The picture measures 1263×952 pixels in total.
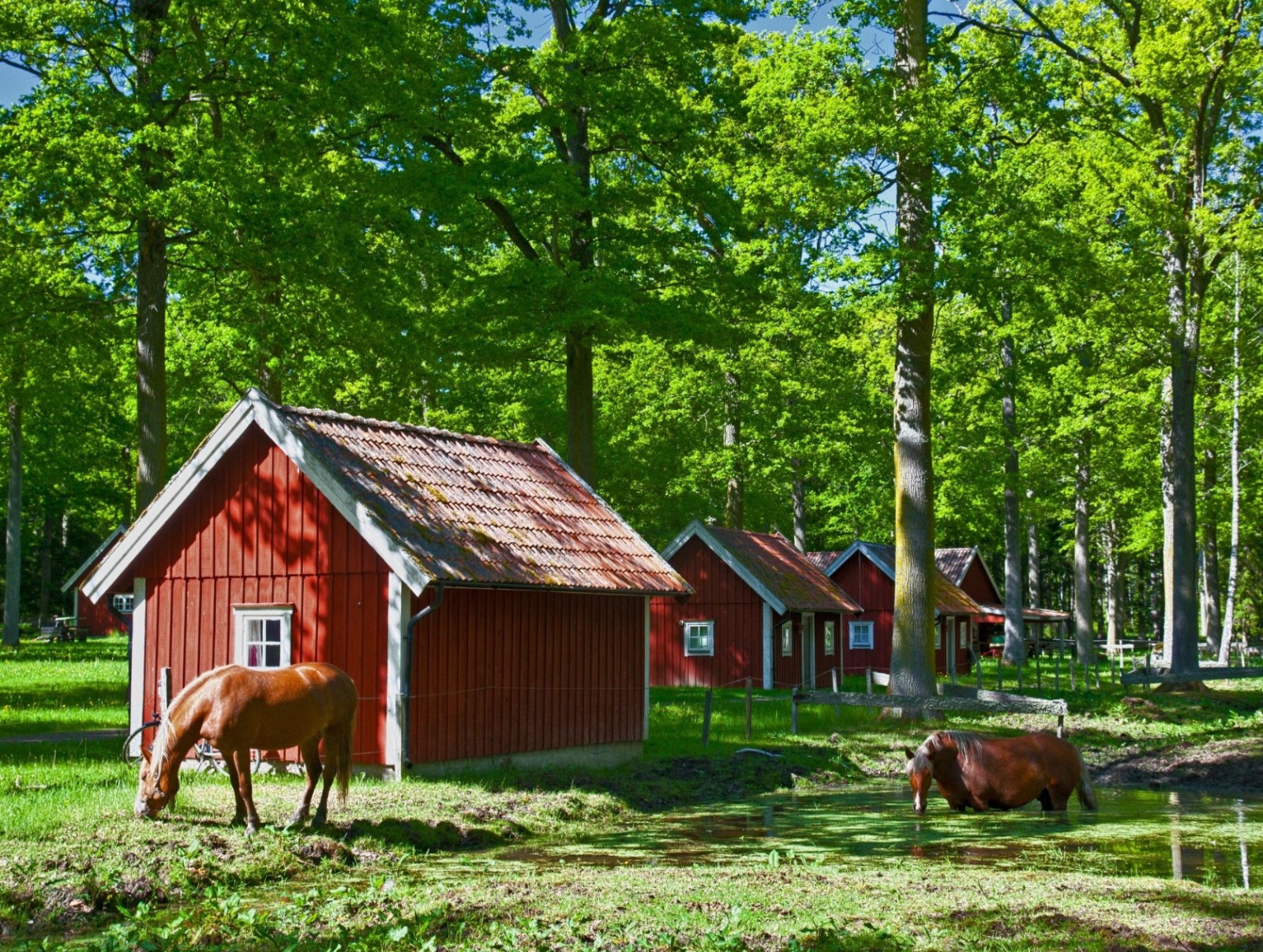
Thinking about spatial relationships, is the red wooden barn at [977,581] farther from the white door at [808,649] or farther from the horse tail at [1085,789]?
the horse tail at [1085,789]

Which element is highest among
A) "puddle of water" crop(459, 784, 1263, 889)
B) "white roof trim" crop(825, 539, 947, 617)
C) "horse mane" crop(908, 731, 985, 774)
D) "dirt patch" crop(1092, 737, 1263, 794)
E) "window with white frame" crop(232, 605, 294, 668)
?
"white roof trim" crop(825, 539, 947, 617)

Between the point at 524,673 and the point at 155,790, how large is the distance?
23.5ft

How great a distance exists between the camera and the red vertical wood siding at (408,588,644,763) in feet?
60.6

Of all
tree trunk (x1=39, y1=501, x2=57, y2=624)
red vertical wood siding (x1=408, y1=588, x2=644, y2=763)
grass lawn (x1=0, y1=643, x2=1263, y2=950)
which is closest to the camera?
grass lawn (x1=0, y1=643, x2=1263, y2=950)

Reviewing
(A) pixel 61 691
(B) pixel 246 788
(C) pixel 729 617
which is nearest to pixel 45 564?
(C) pixel 729 617

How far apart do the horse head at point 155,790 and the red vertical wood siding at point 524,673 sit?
4559 millimetres

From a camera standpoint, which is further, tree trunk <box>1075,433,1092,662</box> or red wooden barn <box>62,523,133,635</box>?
red wooden barn <box>62,523,133,635</box>

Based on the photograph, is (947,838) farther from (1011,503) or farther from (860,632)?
(1011,503)

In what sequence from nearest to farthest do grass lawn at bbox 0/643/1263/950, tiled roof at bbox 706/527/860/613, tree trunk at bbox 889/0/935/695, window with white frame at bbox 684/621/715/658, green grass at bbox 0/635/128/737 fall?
grass lawn at bbox 0/643/1263/950 → green grass at bbox 0/635/128/737 → tree trunk at bbox 889/0/935/695 → tiled roof at bbox 706/527/860/613 → window with white frame at bbox 684/621/715/658

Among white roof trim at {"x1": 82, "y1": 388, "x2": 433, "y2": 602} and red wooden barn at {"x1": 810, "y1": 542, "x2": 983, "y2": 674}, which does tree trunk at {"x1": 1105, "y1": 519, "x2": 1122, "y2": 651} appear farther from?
white roof trim at {"x1": 82, "y1": 388, "x2": 433, "y2": 602}

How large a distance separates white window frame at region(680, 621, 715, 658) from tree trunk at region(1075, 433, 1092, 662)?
579 inches

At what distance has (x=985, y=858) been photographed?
13406 millimetres

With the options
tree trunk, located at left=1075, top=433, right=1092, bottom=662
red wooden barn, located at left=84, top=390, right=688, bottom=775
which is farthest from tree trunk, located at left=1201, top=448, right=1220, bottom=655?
red wooden barn, located at left=84, top=390, right=688, bottom=775

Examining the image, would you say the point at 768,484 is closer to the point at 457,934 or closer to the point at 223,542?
the point at 223,542
